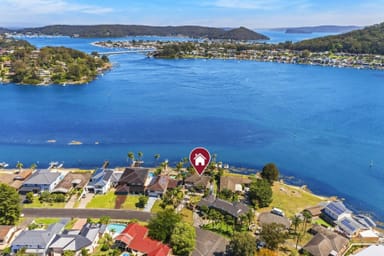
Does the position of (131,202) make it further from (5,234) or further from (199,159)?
(5,234)

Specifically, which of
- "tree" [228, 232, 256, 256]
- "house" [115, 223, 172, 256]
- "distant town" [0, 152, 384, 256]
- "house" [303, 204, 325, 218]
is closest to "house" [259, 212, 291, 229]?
"distant town" [0, 152, 384, 256]

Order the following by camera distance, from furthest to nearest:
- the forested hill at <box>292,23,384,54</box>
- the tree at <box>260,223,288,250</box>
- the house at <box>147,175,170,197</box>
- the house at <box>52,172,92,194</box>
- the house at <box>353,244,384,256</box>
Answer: the forested hill at <box>292,23,384,54</box> → the house at <box>52,172,92,194</box> → the house at <box>147,175,170,197</box> → the tree at <box>260,223,288,250</box> → the house at <box>353,244,384,256</box>

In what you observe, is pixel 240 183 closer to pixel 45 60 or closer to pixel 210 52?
pixel 45 60

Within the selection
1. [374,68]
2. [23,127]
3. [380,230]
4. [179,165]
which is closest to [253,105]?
[179,165]

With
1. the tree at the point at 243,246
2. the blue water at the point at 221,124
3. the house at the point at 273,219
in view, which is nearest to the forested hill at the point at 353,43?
the blue water at the point at 221,124

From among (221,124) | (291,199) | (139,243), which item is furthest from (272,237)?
(221,124)

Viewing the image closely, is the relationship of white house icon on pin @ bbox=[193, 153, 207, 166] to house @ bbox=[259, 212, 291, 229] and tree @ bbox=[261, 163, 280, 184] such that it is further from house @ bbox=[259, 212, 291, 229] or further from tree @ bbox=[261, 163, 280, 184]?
tree @ bbox=[261, 163, 280, 184]

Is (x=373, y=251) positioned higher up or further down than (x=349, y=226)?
higher up
